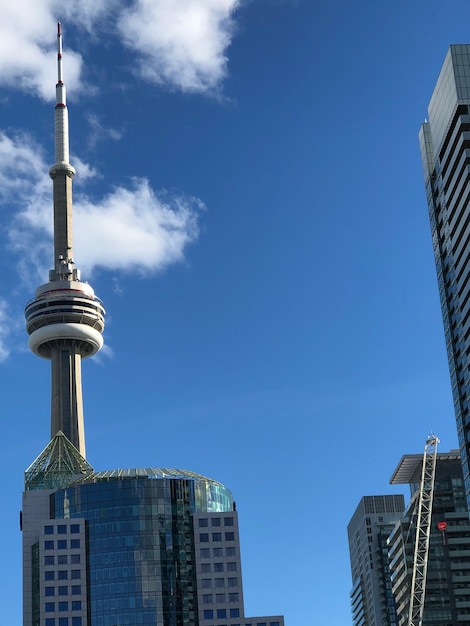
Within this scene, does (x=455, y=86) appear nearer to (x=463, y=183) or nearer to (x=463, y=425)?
(x=463, y=183)

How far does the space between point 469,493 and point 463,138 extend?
57902 millimetres

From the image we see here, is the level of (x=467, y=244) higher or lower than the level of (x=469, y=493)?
higher

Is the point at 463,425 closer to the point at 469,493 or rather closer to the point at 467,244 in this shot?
the point at 469,493

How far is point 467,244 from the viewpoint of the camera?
7736 inches

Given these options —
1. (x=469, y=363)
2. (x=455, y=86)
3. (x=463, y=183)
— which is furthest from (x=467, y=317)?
(x=455, y=86)

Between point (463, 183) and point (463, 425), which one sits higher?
point (463, 183)

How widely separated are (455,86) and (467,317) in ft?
125

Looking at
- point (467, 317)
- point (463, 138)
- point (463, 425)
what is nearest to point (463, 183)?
point (463, 138)

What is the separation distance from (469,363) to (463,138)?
36.7m

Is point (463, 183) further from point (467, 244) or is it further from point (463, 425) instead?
point (463, 425)

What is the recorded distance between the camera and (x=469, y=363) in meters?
197

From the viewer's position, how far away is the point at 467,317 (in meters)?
196

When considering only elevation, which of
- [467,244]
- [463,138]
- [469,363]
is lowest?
[469,363]

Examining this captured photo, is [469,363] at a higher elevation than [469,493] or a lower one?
higher
